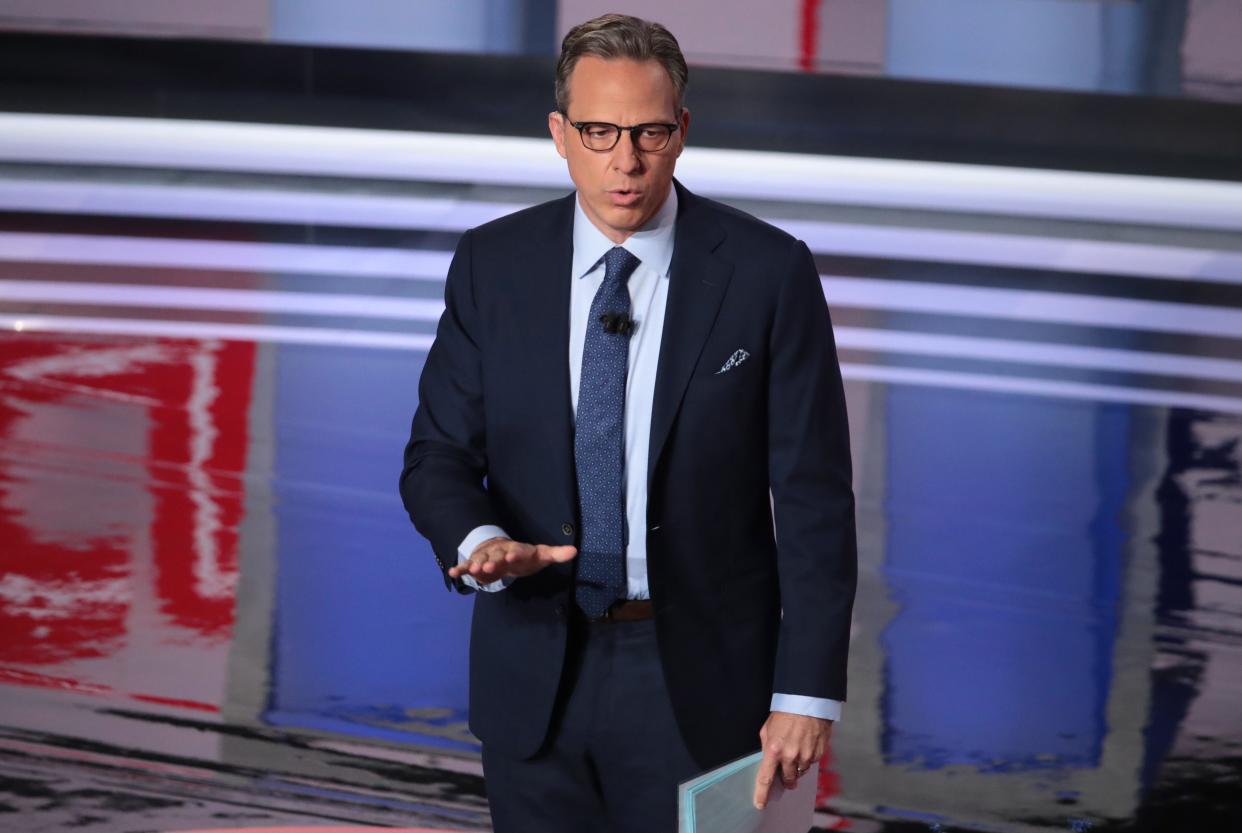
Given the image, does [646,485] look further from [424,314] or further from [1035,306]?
[1035,306]

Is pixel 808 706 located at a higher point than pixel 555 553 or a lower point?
lower

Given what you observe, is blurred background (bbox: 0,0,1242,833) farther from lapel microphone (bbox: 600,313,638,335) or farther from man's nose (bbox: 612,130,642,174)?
man's nose (bbox: 612,130,642,174)

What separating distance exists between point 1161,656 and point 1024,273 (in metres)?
3.72

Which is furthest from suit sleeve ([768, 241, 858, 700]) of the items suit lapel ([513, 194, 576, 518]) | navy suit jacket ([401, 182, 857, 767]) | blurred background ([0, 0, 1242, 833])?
blurred background ([0, 0, 1242, 833])

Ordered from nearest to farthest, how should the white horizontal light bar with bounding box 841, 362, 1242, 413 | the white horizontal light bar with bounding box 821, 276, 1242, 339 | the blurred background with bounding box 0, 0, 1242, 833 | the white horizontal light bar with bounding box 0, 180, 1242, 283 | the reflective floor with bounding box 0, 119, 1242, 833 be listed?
the reflective floor with bounding box 0, 119, 1242, 833
the blurred background with bounding box 0, 0, 1242, 833
the white horizontal light bar with bounding box 841, 362, 1242, 413
the white horizontal light bar with bounding box 821, 276, 1242, 339
the white horizontal light bar with bounding box 0, 180, 1242, 283

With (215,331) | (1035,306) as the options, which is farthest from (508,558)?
(1035,306)

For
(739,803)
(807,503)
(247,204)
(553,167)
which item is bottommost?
(739,803)

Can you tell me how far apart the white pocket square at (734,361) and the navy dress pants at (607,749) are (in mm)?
267

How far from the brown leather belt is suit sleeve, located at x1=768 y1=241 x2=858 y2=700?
140 millimetres

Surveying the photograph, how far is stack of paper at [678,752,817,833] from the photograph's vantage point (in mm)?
1491

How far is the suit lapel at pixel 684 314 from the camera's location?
5.36 feet

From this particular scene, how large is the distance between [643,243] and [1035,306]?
5.18 meters

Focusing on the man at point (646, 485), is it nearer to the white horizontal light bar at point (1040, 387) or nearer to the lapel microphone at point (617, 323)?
the lapel microphone at point (617, 323)

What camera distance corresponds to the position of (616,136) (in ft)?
5.18
